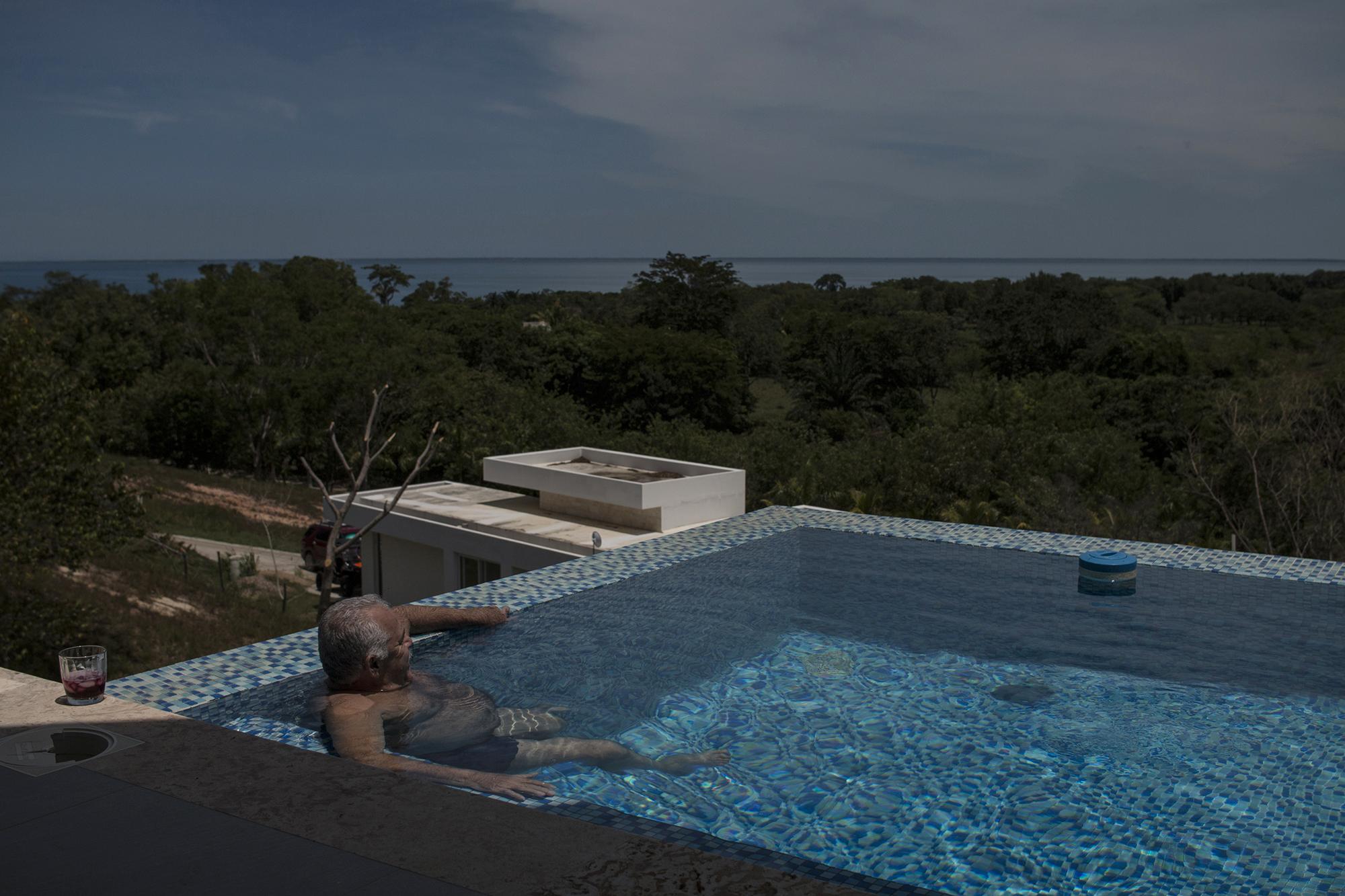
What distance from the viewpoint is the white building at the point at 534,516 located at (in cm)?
1194

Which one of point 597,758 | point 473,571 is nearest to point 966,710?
point 597,758

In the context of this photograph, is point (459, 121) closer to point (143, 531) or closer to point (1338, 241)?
point (1338, 241)

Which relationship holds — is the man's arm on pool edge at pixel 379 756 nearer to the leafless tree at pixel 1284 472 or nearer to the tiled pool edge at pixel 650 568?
the tiled pool edge at pixel 650 568

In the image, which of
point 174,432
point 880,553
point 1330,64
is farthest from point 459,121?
point 880,553

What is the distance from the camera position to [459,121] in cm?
6912

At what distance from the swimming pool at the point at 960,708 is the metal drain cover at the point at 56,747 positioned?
3.84ft

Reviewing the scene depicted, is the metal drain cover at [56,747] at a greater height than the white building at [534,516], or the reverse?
the metal drain cover at [56,747]

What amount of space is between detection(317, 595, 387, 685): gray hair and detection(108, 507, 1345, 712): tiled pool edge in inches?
30.9

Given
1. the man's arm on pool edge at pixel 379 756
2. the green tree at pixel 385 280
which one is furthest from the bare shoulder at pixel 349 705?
the green tree at pixel 385 280

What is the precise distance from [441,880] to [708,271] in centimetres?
4702

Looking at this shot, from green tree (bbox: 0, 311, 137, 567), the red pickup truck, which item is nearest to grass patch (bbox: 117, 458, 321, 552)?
the red pickup truck

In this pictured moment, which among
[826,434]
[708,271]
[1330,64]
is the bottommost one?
[826,434]

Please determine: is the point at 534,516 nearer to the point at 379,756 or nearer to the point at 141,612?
the point at 141,612

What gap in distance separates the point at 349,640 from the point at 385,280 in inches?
2371
